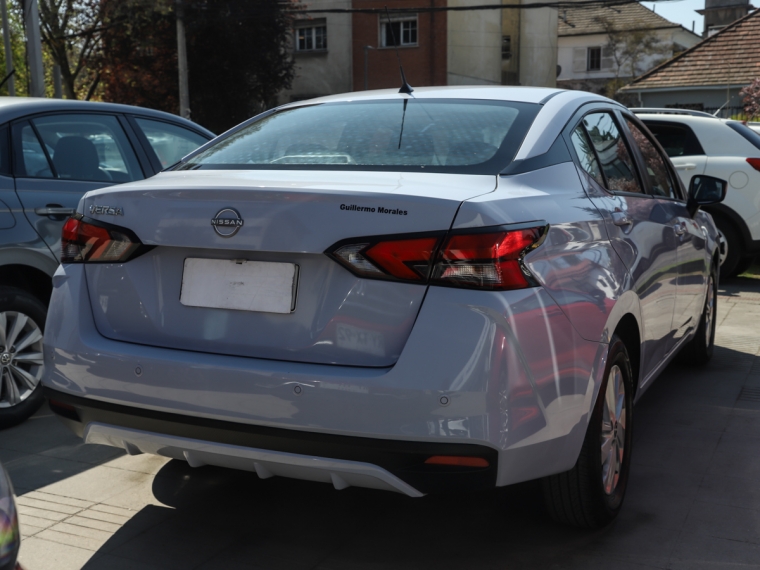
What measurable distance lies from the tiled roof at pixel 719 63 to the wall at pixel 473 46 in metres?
9.95

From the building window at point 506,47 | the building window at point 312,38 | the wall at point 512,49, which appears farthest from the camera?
A: the building window at point 506,47

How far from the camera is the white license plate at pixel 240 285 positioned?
265 cm

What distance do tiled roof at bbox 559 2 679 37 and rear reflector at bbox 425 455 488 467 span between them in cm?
A: 5439

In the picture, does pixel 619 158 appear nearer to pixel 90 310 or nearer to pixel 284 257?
pixel 284 257

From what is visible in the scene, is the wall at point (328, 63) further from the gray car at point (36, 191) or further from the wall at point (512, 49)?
the gray car at point (36, 191)

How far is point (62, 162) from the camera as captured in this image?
4953 millimetres

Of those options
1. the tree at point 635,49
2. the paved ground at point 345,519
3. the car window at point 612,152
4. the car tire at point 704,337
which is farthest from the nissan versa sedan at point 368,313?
the tree at point 635,49

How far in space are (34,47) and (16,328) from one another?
10629 millimetres

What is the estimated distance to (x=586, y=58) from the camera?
62.6 metres

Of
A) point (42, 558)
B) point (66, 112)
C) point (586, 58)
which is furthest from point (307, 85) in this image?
point (42, 558)

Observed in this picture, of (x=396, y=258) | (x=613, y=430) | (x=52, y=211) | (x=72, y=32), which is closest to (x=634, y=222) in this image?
(x=613, y=430)

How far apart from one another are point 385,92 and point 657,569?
2.15 meters

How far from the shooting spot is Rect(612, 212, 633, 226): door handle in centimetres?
344

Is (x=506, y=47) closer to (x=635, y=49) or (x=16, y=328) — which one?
(x=635, y=49)
